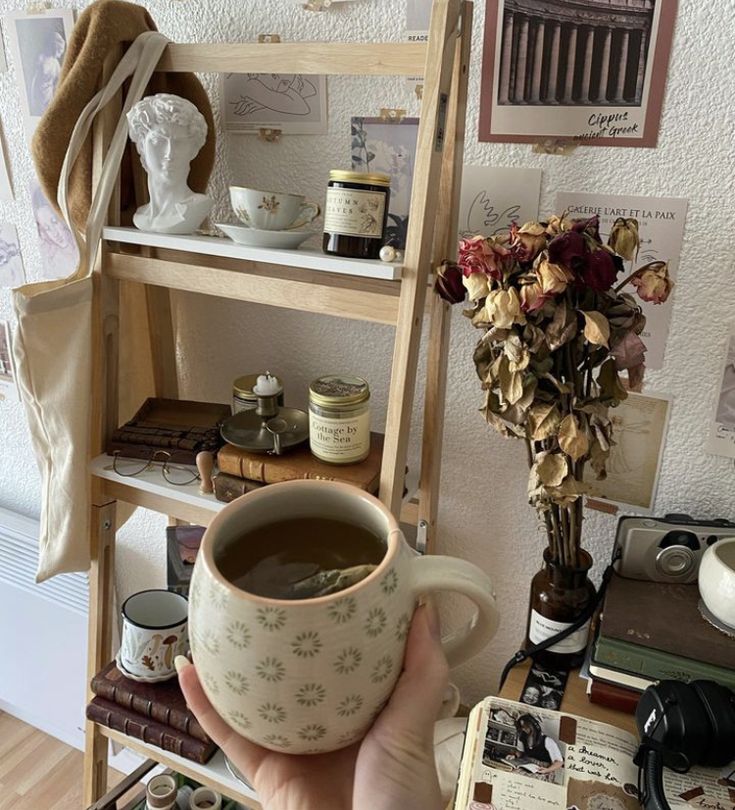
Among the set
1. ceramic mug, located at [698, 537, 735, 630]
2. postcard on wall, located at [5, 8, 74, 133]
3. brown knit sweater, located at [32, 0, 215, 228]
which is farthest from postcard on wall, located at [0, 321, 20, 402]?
ceramic mug, located at [698, 537, 735, 630]

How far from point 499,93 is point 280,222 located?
28 centimetres

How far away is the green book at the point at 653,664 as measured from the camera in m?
0.62

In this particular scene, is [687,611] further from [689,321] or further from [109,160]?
[109,160]

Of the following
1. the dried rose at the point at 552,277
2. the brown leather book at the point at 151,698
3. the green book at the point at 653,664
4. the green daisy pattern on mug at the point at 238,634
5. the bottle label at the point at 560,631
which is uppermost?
the dried rose at the point at 552,277

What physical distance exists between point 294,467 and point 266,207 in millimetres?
291

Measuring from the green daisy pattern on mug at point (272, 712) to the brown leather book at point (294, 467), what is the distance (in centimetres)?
37

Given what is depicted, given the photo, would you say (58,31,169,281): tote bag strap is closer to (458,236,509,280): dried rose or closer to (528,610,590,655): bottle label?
(458,236,509,280): dried rose

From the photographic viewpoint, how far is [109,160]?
32.2 inches

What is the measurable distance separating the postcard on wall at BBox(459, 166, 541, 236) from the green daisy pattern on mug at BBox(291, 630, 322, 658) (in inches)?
21.8

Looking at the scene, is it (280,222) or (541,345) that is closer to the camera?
(541,345)

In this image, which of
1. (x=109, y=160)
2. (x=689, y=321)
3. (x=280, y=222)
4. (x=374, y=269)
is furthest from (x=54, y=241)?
(x=689, y=321)

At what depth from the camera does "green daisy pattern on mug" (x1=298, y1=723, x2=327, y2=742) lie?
392 millimetres

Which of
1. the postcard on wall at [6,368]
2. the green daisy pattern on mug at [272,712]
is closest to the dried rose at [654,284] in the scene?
the green daisy pattern on mug at [272,712]

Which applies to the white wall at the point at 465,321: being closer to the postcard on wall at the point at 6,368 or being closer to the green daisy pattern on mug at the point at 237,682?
the postcard on wall at the point at 6,368
